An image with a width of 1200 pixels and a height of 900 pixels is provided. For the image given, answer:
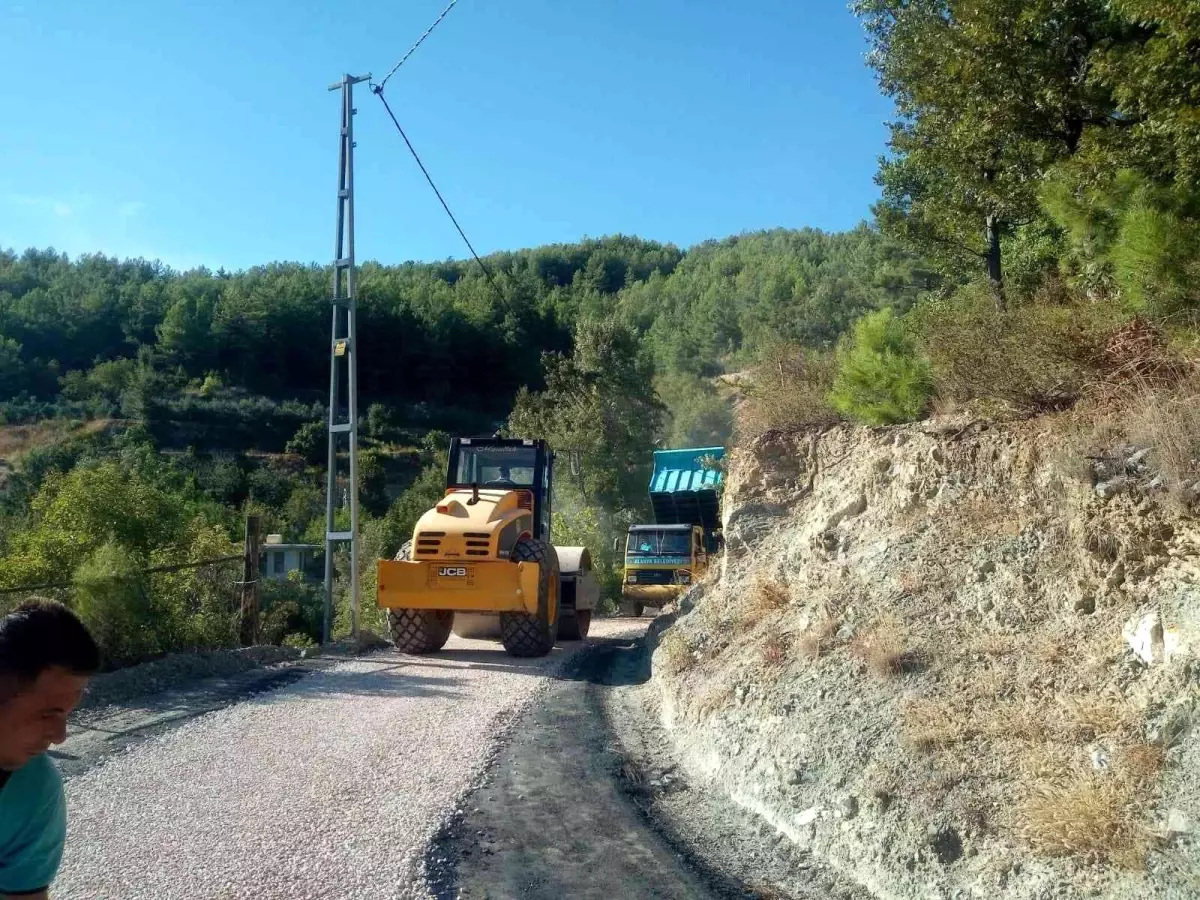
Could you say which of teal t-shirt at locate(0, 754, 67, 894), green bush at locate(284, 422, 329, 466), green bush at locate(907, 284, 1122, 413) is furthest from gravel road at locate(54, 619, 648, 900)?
green bush at locate(284, 422, 329, 466)

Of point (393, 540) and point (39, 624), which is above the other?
point (39, 624)

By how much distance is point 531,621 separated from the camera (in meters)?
13.9

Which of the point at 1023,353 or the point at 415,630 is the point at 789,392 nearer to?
the point at 1023,353

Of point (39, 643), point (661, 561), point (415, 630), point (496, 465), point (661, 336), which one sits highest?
point (661, 336)

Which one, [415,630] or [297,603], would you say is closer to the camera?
[415,630]

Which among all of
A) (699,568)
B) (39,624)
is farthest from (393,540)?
(39,624)

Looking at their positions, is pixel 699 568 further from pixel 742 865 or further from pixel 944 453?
pixel 742 865

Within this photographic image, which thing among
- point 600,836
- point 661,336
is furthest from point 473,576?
point 661,336

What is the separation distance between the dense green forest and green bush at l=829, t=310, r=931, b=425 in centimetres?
4

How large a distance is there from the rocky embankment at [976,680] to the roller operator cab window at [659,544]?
14226mm

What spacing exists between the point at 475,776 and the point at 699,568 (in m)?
17.0

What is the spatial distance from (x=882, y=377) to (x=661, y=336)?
59.7 metres

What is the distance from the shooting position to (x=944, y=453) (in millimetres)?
9039

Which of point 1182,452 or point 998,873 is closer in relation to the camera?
point 998,873
